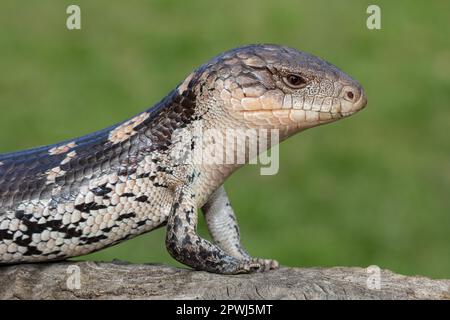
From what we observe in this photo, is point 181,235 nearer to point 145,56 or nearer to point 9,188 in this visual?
point 9,188

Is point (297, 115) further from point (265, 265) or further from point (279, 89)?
point (265, 265)

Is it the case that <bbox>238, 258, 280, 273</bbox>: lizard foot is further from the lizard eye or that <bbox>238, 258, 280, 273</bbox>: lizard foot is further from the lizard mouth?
the lizard eye

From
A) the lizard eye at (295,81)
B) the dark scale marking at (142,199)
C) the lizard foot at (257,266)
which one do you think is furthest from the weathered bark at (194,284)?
the lizard eye at (295,81)

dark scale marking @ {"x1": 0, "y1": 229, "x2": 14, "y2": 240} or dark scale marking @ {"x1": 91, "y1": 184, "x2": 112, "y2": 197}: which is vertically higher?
dark scale marking @ {"x1": 91, "y1": 184, "x2": 112, "y2": 197}

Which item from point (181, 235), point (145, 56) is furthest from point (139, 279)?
point (145, 56)

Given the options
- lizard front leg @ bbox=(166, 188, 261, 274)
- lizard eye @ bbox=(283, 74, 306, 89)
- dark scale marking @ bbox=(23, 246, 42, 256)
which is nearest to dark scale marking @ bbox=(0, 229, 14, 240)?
dark scale marking @ bbox=(23, 246, 42, 256)
